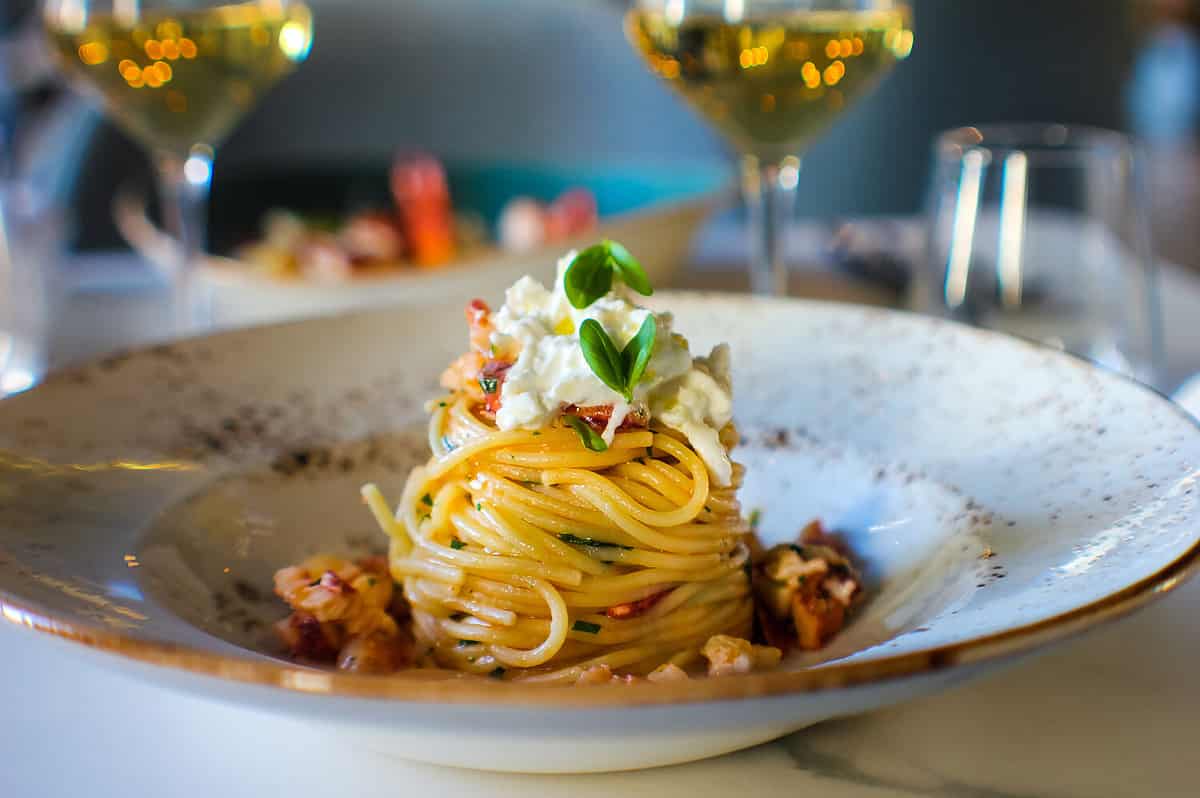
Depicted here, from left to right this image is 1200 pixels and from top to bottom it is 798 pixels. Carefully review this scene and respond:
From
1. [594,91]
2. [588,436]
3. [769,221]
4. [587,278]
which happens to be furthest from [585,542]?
[594,91]

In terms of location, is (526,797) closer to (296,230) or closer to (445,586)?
(445,586)

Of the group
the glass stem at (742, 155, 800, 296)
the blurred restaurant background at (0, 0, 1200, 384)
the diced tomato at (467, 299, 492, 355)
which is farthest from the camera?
the blurred restaurant background at (0, 0, 1200, 384)

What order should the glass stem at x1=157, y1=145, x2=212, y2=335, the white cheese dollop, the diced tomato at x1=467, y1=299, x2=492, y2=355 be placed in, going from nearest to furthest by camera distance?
the white cheese dollop → the diced tomato at x1=467, y1=299, x2=492, y2=355 → the glass stem at x1=157, y1=145, x2=212, y2=335

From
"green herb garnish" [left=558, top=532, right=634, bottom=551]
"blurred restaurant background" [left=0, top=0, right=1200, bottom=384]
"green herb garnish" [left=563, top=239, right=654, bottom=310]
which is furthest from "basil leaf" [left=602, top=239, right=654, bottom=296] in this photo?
"blurred restaurant background" [left=0, top=0, right=1200, bottom=384]

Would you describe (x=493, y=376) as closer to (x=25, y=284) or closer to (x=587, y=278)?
(x=587, y=278)

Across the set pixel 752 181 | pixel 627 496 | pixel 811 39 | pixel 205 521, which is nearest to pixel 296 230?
pixel 752 181

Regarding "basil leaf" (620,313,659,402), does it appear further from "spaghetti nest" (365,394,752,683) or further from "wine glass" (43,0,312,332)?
"wine glass" (43,0,312,332)

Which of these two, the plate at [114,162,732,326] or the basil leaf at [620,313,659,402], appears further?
the plate at [114,162,732,326]
